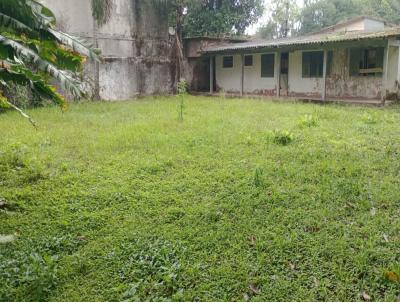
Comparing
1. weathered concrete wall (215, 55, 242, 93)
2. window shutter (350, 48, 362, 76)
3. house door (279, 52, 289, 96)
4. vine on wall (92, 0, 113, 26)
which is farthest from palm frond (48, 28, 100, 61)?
weathered concrete wall (215, 55, 242, 93)

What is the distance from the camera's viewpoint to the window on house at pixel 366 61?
48.2 ft

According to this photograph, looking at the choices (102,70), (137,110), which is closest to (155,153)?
(137,110)

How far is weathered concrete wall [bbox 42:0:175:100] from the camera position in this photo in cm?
1581

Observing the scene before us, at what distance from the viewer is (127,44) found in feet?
58.1

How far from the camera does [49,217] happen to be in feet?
15.4

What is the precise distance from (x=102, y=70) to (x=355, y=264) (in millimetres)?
15274

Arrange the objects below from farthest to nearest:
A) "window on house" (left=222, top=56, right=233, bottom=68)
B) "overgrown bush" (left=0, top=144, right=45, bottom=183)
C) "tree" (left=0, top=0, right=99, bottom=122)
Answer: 1. "window on house" (left=222, top=56, right=233, bottom=68)
2. "overgrown bush" (left=0, top=144, right=45, bottom=183)
3. "tree" (left=0, top=0, right=99, bottom=122)

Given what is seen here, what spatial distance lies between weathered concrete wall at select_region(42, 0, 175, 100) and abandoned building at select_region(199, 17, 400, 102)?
2.77m

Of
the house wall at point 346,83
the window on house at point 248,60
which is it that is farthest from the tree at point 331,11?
the house wall at point 346,83

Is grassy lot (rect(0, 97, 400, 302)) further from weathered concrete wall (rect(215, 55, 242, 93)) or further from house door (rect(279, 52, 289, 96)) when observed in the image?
weathered concrete wall (rect(215, 55, 242, 93))

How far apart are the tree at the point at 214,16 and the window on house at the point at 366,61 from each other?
9.60 meters

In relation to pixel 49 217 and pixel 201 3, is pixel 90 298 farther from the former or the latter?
pixel 201 3

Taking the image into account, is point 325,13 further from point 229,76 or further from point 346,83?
point 346,83

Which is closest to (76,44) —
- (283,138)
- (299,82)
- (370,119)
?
(283,138)
